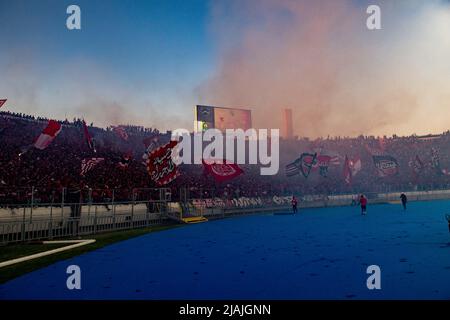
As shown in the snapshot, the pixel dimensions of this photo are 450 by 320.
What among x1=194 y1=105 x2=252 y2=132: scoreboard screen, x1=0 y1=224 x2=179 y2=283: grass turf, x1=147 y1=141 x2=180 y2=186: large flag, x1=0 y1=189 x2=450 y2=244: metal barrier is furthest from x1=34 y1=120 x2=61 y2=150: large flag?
x1=194 y1=105 x2=252 y2=132: scoreboard screen

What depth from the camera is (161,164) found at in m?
20.0

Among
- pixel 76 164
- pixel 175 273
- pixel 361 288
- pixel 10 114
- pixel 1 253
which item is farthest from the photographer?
pixel 10 114

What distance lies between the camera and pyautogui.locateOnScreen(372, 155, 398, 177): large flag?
4584 cm

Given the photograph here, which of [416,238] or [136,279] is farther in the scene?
[416,238]

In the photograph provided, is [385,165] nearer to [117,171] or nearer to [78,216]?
[117,171]

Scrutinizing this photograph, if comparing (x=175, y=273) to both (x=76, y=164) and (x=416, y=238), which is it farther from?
(x=76, y=164)

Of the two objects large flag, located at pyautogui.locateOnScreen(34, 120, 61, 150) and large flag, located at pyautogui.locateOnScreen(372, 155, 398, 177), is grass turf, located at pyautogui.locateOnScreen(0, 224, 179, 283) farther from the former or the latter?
large flag, located at pyautogui.locateOnScreen(372, 155, 398, 177)

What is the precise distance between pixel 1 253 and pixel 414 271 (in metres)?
12.9

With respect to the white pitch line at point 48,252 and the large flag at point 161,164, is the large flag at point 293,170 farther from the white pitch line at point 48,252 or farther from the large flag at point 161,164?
the white pitch line at point 48,252

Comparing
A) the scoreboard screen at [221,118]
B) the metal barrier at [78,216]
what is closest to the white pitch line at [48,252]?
the metal barrier at [78,216]

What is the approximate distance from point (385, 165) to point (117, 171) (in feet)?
120

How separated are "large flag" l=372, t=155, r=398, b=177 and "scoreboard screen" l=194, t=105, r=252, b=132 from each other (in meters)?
19.7

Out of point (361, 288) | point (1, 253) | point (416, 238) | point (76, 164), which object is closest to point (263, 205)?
point (76, 164)
